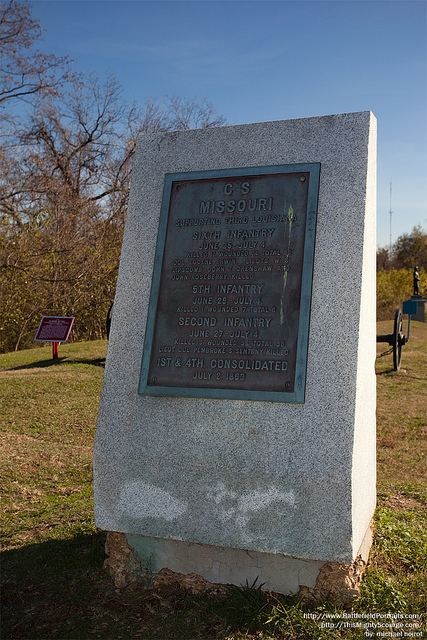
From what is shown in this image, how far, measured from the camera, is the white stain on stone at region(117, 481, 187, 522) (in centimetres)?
293

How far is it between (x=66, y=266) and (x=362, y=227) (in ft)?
52.9

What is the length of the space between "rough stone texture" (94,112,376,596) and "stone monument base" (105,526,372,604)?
0.09 m

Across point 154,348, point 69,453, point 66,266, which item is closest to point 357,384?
point 154,348

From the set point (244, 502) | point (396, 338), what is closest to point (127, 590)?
point (244, 502)

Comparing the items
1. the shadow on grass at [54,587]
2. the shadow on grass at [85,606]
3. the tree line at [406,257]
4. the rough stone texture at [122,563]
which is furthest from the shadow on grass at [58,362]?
the tree line at [406,257]

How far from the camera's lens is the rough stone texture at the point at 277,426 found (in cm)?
273

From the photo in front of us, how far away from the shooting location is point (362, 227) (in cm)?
289

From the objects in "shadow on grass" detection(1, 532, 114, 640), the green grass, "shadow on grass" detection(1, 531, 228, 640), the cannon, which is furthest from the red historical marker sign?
"shadow on grass" detection(1, 531, 228, 640)

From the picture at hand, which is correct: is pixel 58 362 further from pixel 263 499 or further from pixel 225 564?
pixel 263 499

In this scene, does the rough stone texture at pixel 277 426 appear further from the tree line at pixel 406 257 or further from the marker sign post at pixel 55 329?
the tree line at pixel 406 257

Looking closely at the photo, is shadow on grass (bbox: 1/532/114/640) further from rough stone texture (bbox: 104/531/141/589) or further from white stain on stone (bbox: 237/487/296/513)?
white stain on stone (bbox: 237/487/296/513)

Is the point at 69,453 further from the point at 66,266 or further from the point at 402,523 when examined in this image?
the point at 66,266

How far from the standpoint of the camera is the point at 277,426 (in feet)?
9.27

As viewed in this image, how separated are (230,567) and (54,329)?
30.3 feet
